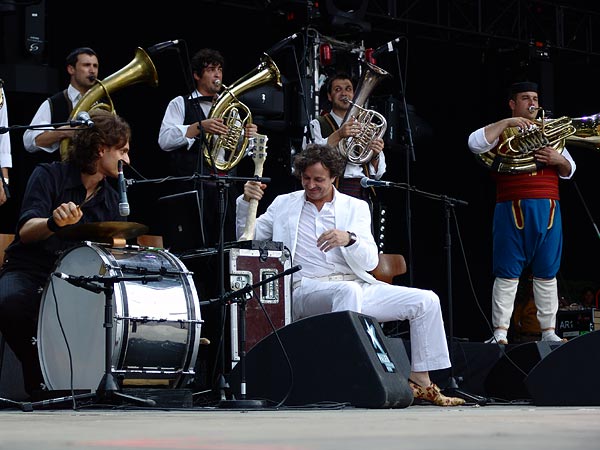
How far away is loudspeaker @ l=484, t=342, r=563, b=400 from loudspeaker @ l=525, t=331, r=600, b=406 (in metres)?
1.20

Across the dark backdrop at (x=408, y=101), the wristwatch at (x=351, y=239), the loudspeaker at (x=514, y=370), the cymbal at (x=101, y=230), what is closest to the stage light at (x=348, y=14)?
the dark backdrop at (x=408, y=101)

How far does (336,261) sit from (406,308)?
1.44 feet

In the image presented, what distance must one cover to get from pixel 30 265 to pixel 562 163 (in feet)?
11.6

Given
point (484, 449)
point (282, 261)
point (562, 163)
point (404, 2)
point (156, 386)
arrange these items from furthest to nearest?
point (404, 2) < point (562, 163) < point (282, 261) < point (156, 386) < point (484, 449)

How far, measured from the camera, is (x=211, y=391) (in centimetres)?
502

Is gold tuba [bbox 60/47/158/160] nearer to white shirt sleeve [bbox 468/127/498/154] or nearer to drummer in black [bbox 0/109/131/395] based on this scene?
drummer in black [bbox 0/109/131/395]

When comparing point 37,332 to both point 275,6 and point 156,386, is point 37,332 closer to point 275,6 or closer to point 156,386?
point 156,386

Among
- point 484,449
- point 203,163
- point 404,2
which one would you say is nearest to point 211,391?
point 203,163

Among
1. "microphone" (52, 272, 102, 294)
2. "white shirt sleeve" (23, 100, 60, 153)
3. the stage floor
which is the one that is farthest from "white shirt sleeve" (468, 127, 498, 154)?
the stage floor

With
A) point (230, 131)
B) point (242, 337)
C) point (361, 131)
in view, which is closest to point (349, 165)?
point (361, 131)

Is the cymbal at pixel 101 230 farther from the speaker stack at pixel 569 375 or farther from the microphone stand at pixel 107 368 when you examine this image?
the speaker stack at pixel 569 375

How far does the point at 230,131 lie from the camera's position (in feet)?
20.4

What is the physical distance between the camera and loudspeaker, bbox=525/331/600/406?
4.82 metres

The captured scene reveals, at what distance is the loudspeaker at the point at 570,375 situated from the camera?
4.82 metres
